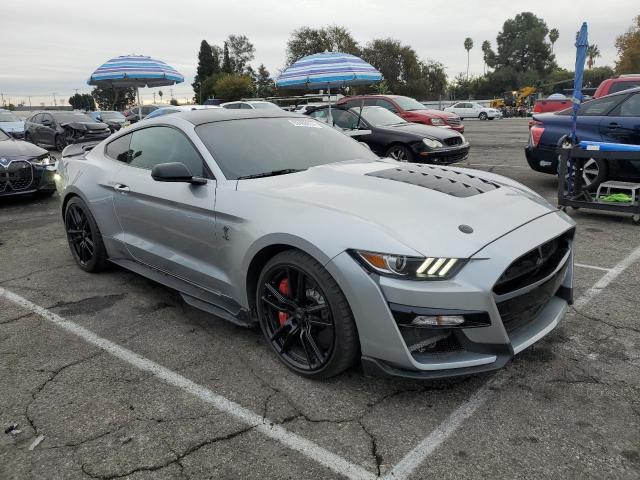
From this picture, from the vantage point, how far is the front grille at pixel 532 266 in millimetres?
2445

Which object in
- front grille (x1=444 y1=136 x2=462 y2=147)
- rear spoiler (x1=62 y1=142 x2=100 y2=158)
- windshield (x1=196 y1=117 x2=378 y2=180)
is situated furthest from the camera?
front grille (x1=444 y1=136 x2=462 y2=147)

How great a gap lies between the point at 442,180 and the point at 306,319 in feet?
4.01

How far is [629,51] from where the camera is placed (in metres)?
59.1

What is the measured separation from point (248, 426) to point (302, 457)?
36 cm

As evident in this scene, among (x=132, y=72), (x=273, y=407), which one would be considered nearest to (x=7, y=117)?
(x=132, y=72)

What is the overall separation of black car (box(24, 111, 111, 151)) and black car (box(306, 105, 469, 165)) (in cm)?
1044

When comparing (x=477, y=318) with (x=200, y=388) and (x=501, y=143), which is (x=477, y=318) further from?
(x=501, y=143)

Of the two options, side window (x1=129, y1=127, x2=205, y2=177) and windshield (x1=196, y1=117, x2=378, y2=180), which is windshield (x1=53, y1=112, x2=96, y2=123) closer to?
side window (x1=129, y1=127, x2=205, y2=177)

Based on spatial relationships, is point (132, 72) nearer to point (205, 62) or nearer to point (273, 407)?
point (273, 407)

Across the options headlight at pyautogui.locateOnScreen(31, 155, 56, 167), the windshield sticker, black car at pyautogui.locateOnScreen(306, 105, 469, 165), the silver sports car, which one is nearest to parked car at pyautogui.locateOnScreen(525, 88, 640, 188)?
black car at pyautogui.locateOnScreen(306, 105, 469, 165)

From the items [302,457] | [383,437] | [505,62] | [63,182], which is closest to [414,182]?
[383,437]

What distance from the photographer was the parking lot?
7.20ft

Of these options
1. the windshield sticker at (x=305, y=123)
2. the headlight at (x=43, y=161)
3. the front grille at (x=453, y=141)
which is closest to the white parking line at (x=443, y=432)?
the windshield sticker at (x=305, y=123)

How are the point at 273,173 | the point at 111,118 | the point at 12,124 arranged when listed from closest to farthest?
the point at 273,173
the point at 12,124
the point at 111,118
